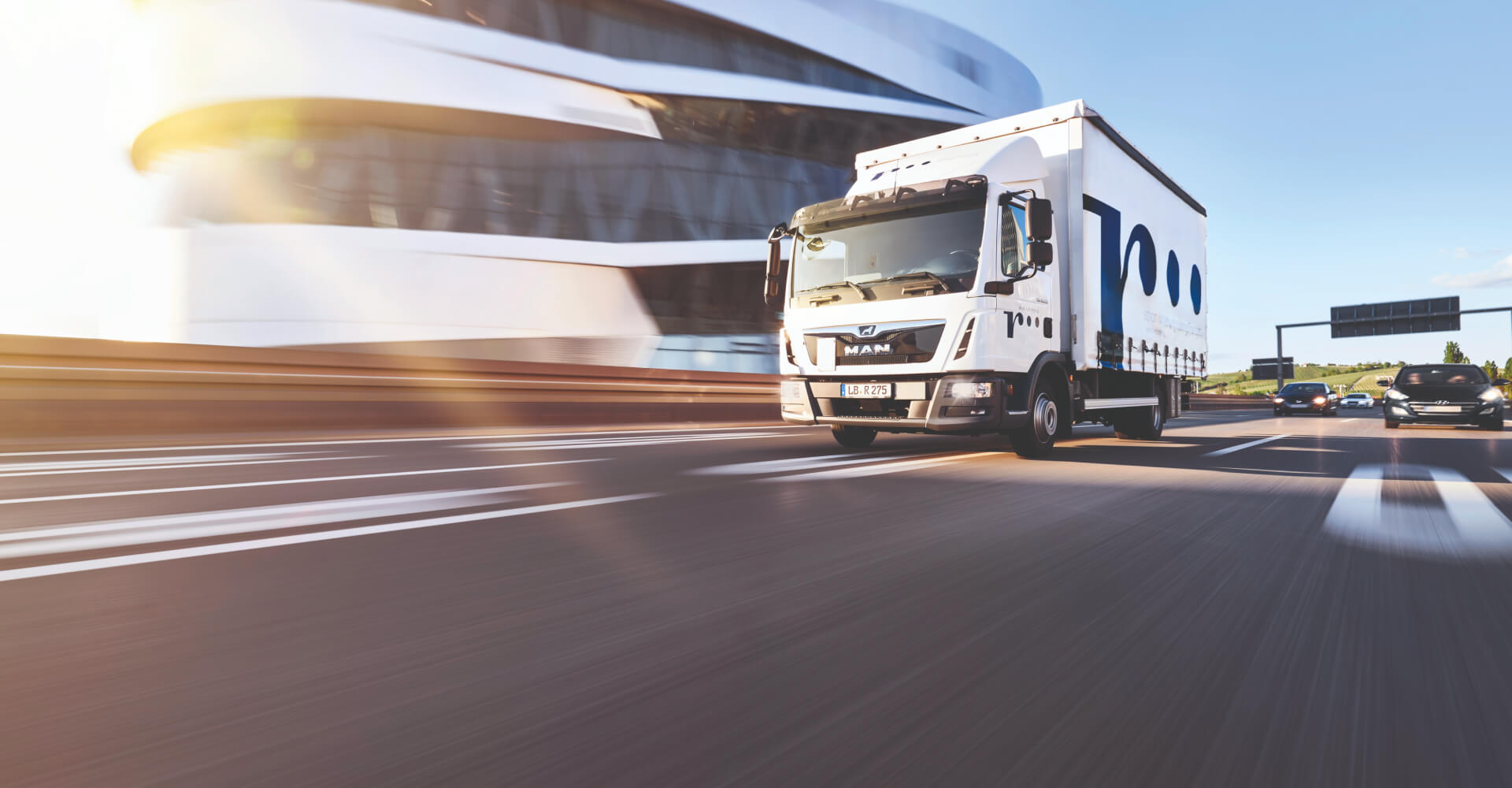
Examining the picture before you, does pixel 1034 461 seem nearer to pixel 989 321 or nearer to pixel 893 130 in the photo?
pixel 989 321

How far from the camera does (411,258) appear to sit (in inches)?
968

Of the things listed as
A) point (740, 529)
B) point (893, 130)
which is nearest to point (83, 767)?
point (740, 529)

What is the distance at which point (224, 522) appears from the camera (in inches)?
156

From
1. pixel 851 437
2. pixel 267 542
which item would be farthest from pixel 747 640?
pixel 851 437

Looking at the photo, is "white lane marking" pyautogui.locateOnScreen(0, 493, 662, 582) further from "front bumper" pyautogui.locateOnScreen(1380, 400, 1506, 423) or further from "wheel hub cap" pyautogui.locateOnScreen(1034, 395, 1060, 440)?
"front bumper" pyautogui.locateOnScreen(1380, 400, 1506, 423)

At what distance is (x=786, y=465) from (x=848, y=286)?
6.67 feet

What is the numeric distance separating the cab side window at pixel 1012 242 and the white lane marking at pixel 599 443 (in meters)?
4.55

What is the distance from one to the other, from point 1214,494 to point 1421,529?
4.33 ft

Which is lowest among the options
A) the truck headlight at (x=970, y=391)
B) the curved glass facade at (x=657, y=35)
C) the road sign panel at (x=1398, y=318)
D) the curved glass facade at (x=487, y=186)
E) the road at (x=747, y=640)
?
the road at (x=747, y=640)

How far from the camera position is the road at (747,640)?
4.94ft

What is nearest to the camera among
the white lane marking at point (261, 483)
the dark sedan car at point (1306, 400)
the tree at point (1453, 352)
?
the white lane marking at point (261, 483)

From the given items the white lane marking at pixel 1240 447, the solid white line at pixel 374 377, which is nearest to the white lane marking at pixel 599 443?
the solid white line at pixel 374 377

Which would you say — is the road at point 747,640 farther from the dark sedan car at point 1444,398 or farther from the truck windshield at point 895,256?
the dark sedan car at point 1444,398

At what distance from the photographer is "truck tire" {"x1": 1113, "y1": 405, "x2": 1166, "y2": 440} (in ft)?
37.8
